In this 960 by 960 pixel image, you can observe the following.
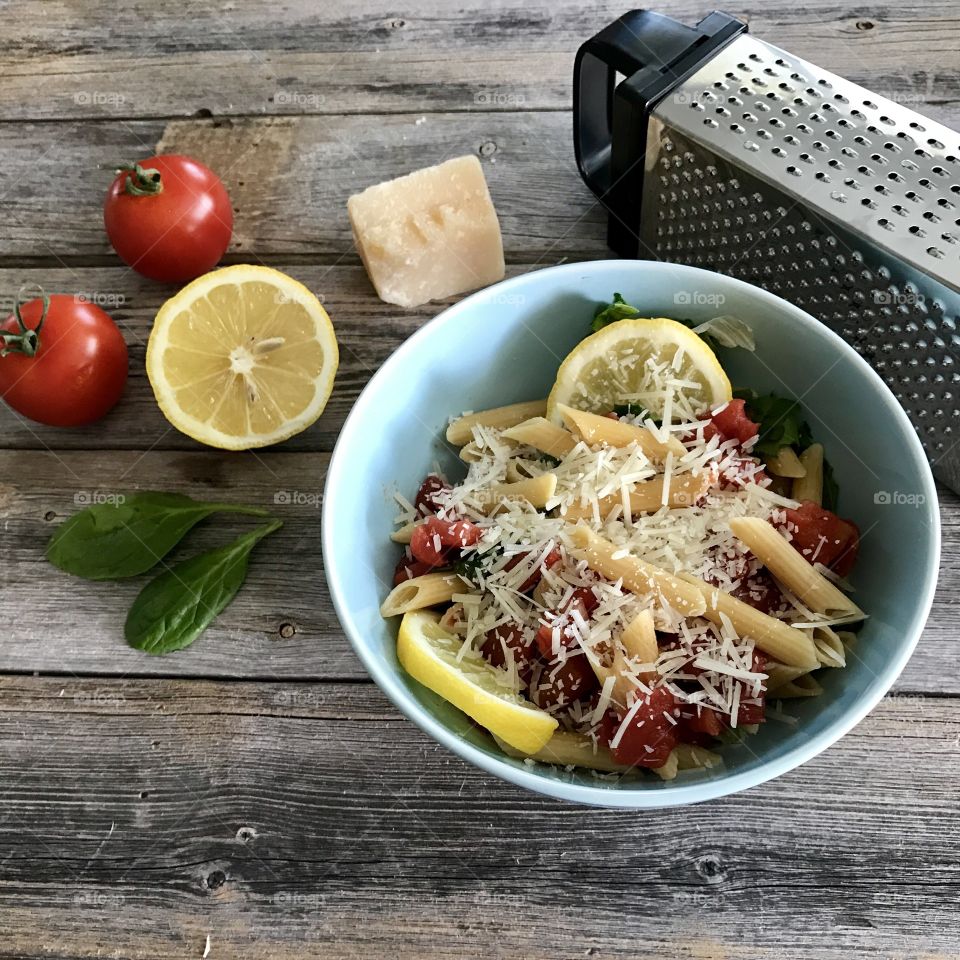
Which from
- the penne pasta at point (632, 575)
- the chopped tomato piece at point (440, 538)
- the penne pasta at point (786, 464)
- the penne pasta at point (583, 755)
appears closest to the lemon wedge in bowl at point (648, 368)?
the penne pasta at point (632, 575)

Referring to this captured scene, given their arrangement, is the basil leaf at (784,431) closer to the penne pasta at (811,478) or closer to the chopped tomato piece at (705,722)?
the penne pasta at (811,478)

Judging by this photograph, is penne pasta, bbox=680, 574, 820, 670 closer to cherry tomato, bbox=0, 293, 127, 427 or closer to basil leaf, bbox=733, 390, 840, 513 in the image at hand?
basil leaf, bbox=733, 390, 840, 513

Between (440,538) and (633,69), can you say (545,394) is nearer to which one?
(440,538)

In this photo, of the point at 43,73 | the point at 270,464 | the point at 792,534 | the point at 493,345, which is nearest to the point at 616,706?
the point at 792,534

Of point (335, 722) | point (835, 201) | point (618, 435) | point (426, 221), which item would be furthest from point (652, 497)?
point (426, 221)

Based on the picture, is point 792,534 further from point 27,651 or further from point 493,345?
point 27,651

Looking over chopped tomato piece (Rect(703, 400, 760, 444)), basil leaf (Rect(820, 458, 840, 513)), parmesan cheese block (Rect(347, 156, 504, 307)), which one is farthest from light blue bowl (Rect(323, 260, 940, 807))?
parmesan cheese block (Rect(347, 156, 504, 307))
